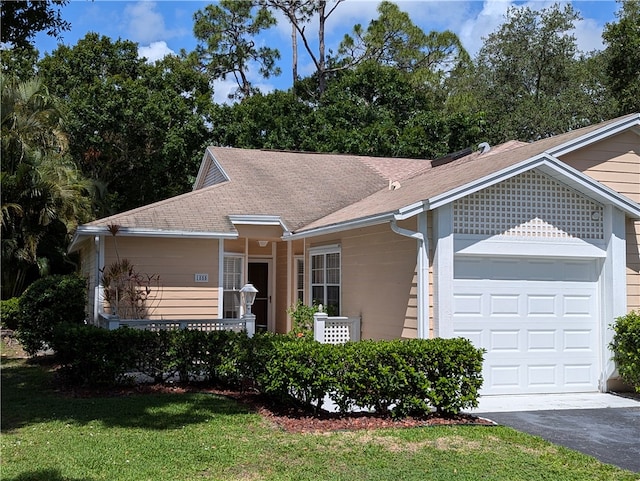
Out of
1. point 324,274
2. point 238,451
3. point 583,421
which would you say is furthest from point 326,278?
point 238,451

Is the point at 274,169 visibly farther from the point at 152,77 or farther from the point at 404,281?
the point at 152,77

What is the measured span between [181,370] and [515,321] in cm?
562

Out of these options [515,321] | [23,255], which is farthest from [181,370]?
[23,255]

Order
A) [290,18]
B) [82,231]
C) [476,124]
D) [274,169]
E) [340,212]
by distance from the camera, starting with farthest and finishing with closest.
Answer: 1. [290,18]
2. [476,124]
3. [274,169]
4. [340,212]
5. [82,231]

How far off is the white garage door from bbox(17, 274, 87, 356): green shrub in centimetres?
910

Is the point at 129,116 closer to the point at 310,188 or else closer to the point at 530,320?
the point at 310,188

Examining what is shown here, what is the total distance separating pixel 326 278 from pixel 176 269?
337 cm

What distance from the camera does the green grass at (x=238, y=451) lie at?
6.20 meters

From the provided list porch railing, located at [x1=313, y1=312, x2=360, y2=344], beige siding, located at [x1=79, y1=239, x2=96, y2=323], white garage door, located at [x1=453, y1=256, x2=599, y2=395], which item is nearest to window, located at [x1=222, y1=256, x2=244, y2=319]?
beige siding, located at [x1=79, y1=239, x2=96, y2=323]

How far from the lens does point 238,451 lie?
693 cm

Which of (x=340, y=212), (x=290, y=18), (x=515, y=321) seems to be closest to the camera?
(x=515, y=321)

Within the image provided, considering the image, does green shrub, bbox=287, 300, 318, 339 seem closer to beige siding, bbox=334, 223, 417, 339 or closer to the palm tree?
beige siding, bbox=334, 223, 417, 339

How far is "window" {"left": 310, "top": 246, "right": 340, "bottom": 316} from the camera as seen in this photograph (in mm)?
14117

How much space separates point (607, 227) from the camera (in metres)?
11.1
